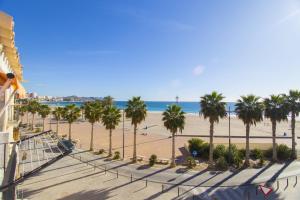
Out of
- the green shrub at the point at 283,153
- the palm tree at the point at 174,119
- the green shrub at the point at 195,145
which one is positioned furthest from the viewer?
the green shrub at the point at 195,145

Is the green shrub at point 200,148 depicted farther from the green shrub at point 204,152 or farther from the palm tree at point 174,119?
the palm tree at point 174,119

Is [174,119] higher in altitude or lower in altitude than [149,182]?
higher

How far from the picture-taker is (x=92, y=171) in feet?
107

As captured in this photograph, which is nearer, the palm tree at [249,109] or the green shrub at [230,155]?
the palm tree at [249,109]

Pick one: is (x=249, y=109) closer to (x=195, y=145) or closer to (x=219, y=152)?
(x=219, y=152)

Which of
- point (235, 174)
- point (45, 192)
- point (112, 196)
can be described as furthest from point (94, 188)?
point (235, 174)

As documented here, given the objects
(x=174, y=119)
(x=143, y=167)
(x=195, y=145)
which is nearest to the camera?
(x=174, y=119)

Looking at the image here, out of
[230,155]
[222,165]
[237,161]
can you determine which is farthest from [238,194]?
[230,155]

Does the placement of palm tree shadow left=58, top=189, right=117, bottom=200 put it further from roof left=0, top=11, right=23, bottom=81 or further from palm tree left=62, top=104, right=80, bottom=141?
palm tree left=62, top=104, right=80, bottom=141

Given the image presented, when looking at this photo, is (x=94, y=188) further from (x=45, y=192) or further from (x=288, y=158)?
(x=288, y=158)

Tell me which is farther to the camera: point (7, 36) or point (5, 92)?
point (7, 36)

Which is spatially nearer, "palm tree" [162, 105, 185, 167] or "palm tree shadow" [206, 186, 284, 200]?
"palm tree shadow" [206, 186, 284, 200]

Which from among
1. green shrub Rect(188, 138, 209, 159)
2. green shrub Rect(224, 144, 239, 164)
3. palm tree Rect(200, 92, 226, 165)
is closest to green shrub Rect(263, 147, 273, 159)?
green shrub Rect(224, 144, 239, 164)

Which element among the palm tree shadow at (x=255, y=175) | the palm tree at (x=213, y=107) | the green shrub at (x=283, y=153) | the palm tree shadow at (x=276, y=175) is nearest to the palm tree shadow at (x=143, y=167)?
the palm tree at (x=213, y=107)
